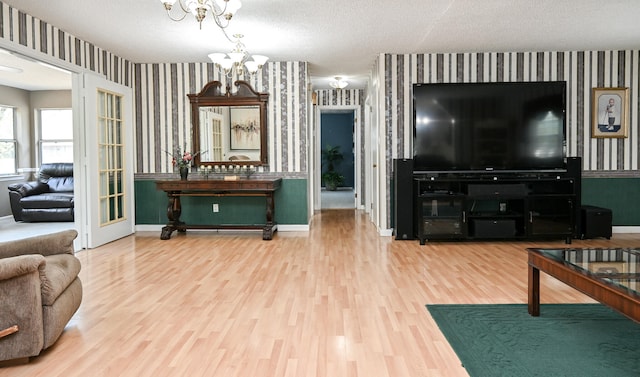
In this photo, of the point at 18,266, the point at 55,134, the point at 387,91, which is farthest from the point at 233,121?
the point at 55,134

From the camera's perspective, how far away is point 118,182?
625cm

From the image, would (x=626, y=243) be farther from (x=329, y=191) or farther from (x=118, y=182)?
(x=329, y=191)

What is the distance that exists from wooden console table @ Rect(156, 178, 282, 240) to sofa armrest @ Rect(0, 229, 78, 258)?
3.08 meters

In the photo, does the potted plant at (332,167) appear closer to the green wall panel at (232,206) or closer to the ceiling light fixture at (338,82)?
the ceiling light fixture at (338,82)

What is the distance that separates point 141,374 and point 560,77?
6069 mm

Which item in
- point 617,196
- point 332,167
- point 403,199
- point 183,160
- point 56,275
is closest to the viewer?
point 56,275

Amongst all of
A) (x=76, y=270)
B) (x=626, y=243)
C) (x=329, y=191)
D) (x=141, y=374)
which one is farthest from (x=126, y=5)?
(x=329, y=191)

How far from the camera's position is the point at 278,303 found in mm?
3277

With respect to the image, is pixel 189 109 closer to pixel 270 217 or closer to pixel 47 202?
pixel 270 217

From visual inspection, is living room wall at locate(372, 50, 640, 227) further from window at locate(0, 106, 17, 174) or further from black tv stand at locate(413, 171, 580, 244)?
window at locate(0, 106, 17, 174)

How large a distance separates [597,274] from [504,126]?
3.75 metres

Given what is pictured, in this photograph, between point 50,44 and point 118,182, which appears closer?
point 50,44

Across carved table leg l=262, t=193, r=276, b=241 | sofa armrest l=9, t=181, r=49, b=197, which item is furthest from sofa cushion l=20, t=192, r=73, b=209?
carved table leg l=262, t=193, r=276, b=241

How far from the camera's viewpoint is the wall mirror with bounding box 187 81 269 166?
21.3ft
